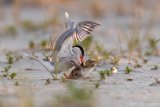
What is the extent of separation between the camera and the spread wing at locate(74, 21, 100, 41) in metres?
4.45

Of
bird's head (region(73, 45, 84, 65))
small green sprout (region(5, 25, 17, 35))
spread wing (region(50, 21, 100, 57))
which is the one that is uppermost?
small green sprout (region(5, 25, 17, 35))

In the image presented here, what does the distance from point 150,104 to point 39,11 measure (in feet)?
27.7

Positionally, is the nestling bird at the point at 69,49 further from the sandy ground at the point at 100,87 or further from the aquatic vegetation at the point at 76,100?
the aquatic vegetation at the point at 76,100

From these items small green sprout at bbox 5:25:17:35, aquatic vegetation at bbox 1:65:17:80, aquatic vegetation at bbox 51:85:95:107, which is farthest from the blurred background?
aquatic vegetation at bbox 51:85:95:107

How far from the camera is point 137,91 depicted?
4.18m

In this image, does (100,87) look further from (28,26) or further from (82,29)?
(28,26)

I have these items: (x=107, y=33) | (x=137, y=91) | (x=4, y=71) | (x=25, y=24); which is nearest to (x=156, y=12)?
(x=107, y=33)

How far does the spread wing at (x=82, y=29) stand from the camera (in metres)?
4.45

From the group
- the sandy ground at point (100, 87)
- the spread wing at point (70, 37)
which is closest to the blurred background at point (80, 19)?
the sandy ground at point (100, 87)

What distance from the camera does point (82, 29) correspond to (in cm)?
448

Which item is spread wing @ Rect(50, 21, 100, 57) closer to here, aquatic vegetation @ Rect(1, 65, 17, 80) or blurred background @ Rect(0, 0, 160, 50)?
aquatic vegetation @ Rect(1, 65, 17, 80)

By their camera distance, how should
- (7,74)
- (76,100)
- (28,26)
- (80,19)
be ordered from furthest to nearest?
(80,19) → (28,26) → (7,74) → (76,100)

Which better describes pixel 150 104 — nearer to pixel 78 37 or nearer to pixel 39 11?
pixel 78 37

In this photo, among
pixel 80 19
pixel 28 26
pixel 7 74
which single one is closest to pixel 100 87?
pixel 7 74
